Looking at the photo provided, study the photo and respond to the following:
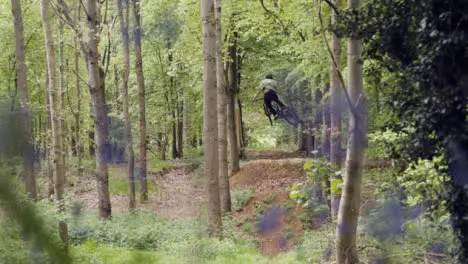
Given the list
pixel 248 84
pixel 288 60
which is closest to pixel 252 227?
pixel 288 60

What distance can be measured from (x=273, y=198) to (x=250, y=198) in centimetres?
104

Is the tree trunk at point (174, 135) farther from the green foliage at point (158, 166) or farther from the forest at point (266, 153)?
the green foliage at point (158, 166)

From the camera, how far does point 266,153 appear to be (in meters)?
28.6

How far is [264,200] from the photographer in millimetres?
16234

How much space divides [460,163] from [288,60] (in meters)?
18.5

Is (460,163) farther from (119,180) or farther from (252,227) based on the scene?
(119,180)

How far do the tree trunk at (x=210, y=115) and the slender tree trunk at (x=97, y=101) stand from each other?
9.73 ft

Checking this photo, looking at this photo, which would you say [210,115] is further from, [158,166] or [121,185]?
[158,166]

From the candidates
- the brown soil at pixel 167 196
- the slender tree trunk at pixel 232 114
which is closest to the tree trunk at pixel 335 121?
the brown soil at pixel 167 196

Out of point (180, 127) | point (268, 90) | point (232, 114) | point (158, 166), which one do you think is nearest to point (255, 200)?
point (232, 114)

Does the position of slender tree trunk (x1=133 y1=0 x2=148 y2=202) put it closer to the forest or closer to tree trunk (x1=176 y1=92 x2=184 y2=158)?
the forest

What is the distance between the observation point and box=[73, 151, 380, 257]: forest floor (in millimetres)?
13113

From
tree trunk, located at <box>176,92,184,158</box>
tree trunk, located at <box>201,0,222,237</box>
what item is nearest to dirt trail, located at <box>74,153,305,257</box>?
tree trunk, located at <box>201,0,222,237</box>

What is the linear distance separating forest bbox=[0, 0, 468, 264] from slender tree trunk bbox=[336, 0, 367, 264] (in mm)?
18
